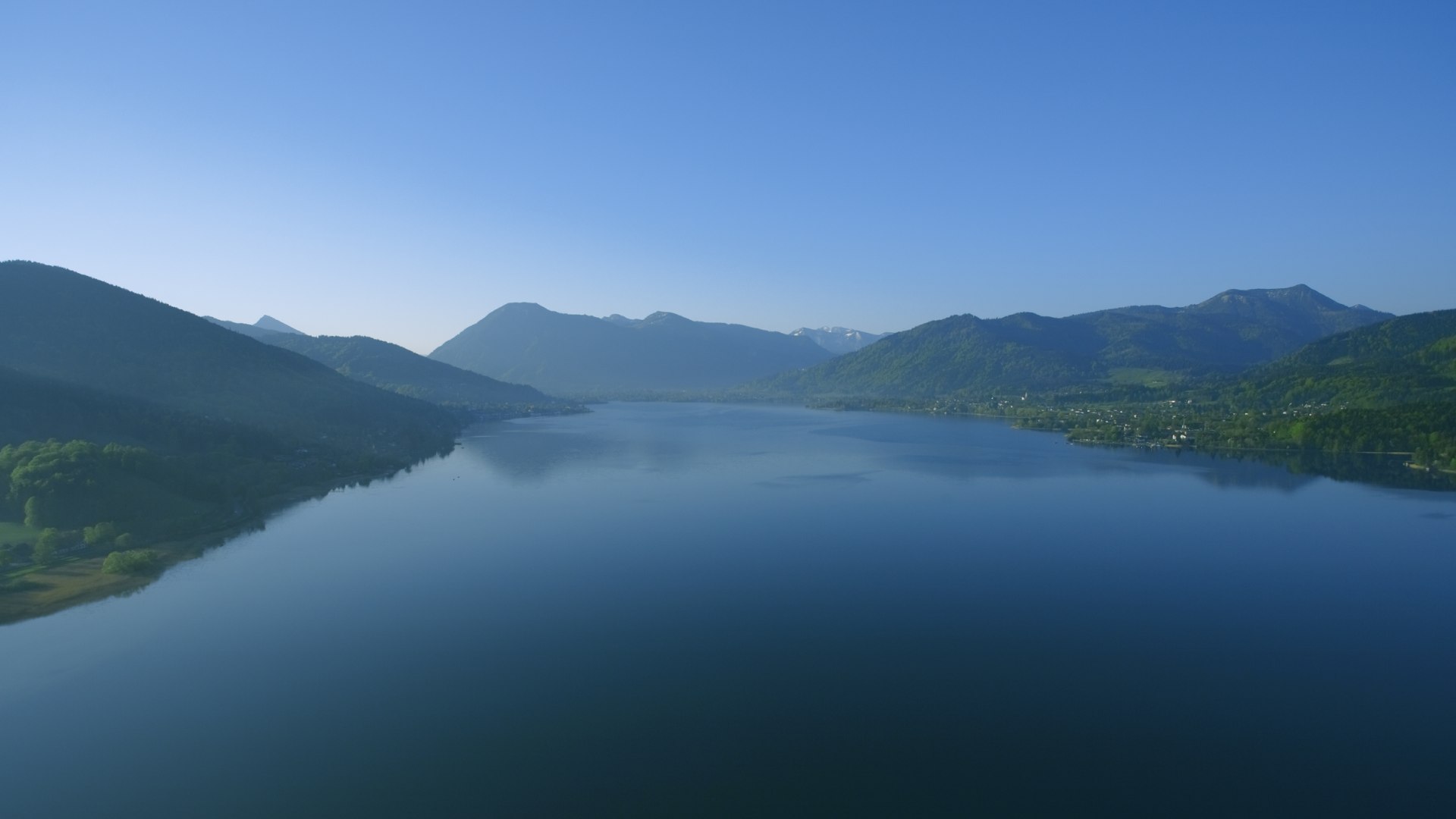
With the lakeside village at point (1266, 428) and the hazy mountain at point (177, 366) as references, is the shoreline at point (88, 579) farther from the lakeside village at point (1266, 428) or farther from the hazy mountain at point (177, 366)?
the lakeside village at point (1266, 428)

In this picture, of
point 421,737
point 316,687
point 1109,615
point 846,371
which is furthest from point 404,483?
point 846,371

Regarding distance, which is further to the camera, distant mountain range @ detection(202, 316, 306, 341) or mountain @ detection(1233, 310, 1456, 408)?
distant mountain range @ detection(202, 316, 306, 341)

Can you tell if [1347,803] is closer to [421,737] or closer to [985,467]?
[421,737]

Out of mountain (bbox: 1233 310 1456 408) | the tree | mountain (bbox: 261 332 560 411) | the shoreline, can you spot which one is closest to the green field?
mountain (bbox: 1233 310 1456 408)

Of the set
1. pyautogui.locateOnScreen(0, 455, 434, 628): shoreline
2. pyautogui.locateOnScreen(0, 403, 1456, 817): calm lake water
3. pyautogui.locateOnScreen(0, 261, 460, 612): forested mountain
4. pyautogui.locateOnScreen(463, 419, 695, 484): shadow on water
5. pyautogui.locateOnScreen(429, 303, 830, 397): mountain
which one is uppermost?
pyautogui.locateOnScreen(429, 303, 830, 397): mountain

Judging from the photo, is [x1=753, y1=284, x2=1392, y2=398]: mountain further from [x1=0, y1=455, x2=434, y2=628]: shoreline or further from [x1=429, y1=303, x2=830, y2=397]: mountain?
[x1=0, y1=455, x2=434, y2=628]: shoreline

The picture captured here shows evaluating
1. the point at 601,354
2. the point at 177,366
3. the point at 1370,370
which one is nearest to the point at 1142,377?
the point at 1370,370

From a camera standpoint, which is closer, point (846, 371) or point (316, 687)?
point (316, 687)

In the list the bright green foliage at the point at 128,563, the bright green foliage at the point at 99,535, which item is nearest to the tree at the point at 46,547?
the bright green foliage at the point at 99,535
